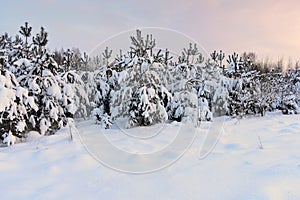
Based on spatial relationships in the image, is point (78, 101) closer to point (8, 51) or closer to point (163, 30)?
point (8, 51)

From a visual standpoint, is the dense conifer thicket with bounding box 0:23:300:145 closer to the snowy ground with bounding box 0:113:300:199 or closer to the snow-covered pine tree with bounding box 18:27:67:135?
the snow-covered pine tree with bounding box 18:27:67:135

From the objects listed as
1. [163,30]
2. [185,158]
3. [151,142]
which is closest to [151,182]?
[185,158]

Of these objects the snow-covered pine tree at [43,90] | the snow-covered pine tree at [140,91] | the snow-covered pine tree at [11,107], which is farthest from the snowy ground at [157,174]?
the snow-covered pine tree at [140,91]

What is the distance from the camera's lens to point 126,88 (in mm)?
6207

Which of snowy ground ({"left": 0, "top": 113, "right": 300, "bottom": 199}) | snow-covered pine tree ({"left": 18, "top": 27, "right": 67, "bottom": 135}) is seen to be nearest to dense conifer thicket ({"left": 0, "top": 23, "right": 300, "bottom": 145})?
snow-covered pine tree ({"left": 18, "top": 27, "right": 67, "bottom": 135})

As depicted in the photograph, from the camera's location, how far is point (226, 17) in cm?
820

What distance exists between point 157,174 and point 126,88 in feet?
12.0

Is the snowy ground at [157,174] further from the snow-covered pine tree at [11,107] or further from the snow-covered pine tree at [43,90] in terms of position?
the snow-covered pine tree at [43,90]

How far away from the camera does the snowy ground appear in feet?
7.64

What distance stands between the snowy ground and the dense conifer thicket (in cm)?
138

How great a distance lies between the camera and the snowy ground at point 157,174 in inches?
91.7

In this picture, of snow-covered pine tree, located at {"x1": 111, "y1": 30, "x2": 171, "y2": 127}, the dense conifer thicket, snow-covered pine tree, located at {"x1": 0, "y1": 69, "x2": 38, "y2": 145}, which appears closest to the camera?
snow-covered pine tree, located at {"x1": 0, "y1": 69, "x2": 38, "y2": 145}

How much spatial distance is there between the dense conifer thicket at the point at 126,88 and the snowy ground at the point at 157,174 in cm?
138

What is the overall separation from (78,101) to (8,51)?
243 centimetres
